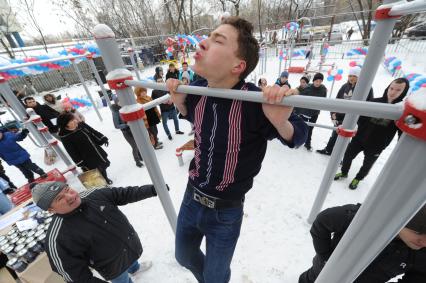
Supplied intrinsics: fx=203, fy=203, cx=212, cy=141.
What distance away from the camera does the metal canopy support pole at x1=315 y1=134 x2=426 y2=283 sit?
57 centimetres

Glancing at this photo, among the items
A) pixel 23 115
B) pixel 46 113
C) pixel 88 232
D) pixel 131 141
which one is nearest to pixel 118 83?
pixel 88 232

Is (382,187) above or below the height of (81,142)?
above

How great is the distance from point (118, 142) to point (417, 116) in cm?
632

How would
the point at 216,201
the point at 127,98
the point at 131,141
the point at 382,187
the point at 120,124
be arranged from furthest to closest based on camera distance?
the point at 131,141 → the point at 120,124 → the point at 127,98 → the point at 216,201 → the point at 382,187

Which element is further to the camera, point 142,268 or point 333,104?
point 142,268

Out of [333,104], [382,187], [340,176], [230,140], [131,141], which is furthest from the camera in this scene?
[131,141]

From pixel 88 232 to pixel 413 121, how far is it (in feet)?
6.59

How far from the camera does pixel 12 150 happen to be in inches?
158

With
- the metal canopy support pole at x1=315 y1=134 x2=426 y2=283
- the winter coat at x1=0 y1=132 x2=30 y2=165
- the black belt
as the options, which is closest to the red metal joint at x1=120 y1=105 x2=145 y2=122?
the black belt

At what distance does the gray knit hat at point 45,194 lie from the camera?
1.48 metres

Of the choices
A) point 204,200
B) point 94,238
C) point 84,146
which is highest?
point 204,200

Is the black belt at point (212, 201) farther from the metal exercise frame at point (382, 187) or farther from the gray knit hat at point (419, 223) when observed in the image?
the gray knit hat at point (419, 223)

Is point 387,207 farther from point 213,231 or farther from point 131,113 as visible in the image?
point 131,113

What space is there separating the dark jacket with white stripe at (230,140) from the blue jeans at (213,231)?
15cm
